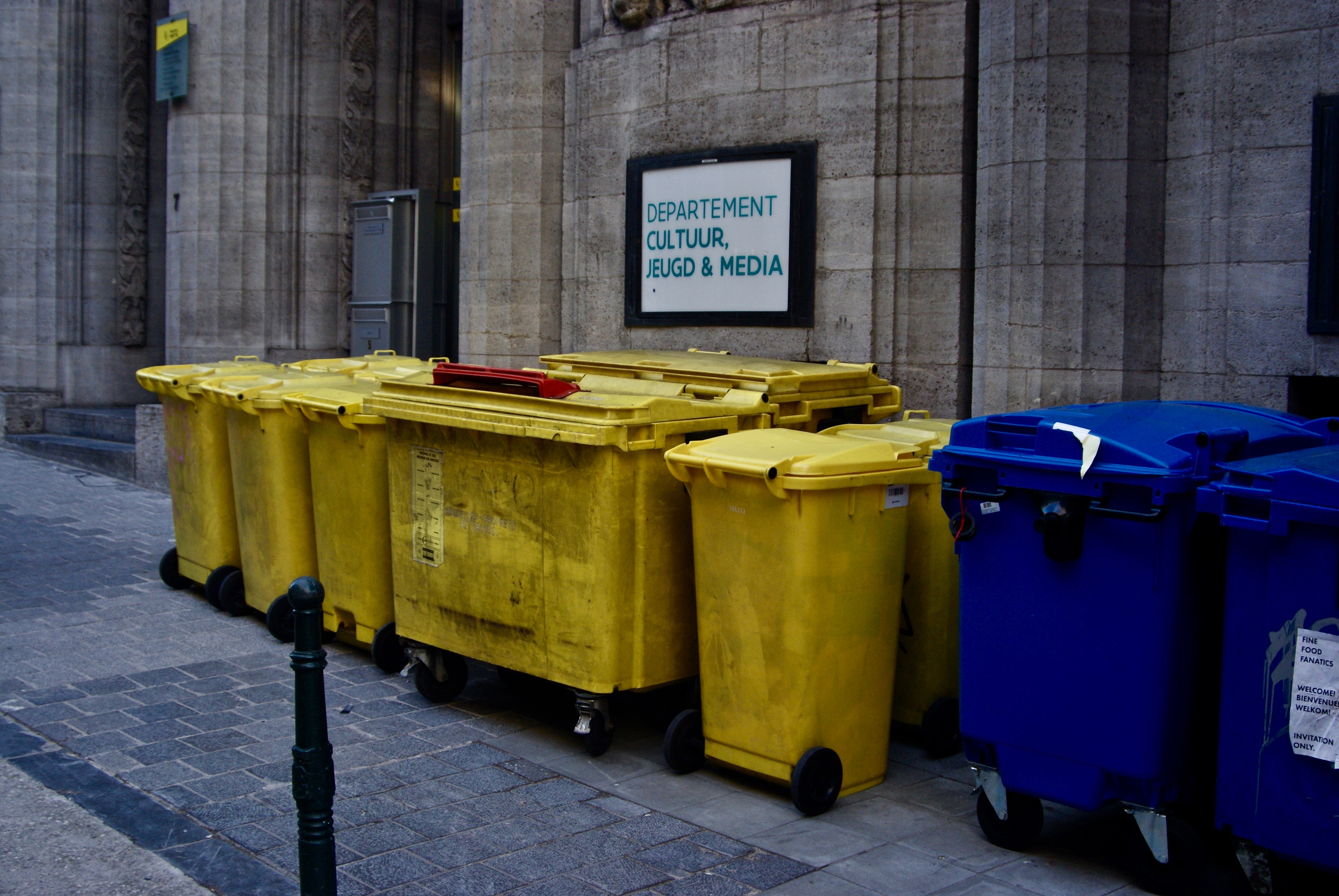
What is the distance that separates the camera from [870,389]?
679 centimetres

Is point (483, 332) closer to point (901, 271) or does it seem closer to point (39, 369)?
point (901, 271)

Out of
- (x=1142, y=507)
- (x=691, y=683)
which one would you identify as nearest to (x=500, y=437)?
(x=691, y=683)

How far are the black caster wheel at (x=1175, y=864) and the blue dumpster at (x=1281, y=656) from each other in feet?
0.49

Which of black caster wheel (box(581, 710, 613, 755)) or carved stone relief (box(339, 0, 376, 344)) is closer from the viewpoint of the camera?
black caster wheel (box(581, 710, 613, 755))

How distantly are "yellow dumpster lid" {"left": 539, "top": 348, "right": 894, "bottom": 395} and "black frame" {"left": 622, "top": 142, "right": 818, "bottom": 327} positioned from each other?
2.92 ft

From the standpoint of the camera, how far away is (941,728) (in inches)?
211

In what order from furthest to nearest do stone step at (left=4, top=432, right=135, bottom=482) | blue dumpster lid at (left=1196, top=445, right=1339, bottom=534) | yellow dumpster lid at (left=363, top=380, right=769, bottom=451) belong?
stone step at (left=4, top=432, right=135, bottom=482) < yellow dumpster lid at (left=363, top=380, right=769, bottom=451) < blue dumpster lid at (left=1196, top=445, right=1339, bottom=534)

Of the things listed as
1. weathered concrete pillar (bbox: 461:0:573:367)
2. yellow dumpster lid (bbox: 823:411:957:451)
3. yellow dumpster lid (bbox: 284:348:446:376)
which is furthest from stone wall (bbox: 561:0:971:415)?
yellow dumpster lid (bbox: 823:411:957:451)

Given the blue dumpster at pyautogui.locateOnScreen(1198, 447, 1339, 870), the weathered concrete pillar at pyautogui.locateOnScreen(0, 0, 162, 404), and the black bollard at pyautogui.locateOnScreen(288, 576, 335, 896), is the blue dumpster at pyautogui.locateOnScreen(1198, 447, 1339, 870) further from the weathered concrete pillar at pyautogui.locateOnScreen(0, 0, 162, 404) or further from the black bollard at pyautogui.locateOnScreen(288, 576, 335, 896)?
the weathered concrete pillar at pyautogui.locateOnScreen(0, 0, 162, 404)

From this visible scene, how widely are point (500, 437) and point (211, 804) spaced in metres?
1.85

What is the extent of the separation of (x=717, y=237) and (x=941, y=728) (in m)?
4.19

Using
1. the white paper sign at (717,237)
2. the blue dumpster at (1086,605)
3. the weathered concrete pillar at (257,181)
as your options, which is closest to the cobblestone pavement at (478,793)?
the blue dumpster at (1086,605)

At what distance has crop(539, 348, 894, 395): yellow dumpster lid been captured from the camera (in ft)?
20.1

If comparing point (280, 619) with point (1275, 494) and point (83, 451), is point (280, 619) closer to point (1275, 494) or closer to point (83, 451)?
Answer: point (1275, 494)
